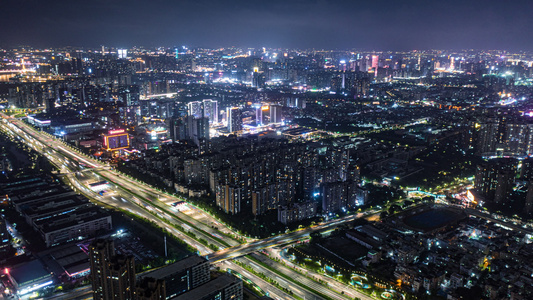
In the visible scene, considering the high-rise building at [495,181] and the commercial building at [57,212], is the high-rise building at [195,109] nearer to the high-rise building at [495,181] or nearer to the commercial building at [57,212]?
the commercial building at [57,212]

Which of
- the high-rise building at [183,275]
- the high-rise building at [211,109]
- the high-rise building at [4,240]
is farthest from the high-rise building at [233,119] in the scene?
the high-rise building at [183,275]


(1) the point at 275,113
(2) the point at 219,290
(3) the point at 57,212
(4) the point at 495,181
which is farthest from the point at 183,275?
(1) the point at 275,113

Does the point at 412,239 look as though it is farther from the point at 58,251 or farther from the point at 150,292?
the point at 58,251

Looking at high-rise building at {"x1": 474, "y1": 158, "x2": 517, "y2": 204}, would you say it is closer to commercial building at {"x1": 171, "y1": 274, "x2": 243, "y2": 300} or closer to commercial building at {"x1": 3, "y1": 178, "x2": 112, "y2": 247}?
commercial building at {"x1": 171, "y1": 274, "x2": 243, "y2": 300}

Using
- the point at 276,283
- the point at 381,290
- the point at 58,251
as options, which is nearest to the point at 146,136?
the point at 58,251

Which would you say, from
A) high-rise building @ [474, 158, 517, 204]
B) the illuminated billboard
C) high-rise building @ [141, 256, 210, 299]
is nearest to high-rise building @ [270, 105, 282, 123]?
the illuminated billboard
